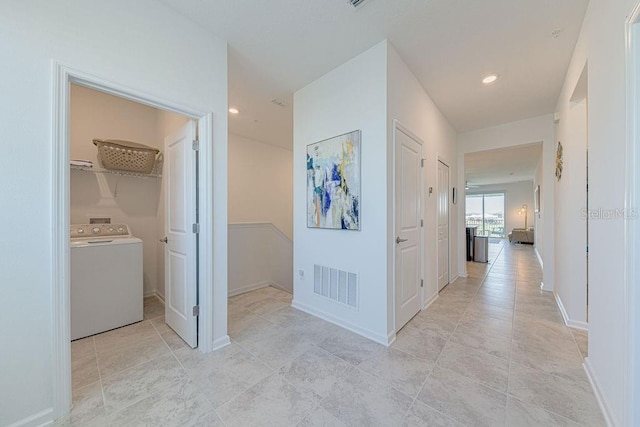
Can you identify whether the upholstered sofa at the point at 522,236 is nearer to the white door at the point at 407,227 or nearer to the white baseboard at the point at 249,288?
the white door at the point at 407,227

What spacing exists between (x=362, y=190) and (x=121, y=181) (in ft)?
10.8

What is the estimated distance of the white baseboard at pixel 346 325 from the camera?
2.20 m

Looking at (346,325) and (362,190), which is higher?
(362,190)

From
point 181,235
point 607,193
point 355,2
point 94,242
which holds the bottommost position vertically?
point 94,242

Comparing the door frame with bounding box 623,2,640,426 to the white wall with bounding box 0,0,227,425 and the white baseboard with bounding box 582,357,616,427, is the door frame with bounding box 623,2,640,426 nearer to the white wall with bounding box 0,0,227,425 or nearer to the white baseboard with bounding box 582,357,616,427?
the white baseboard with bounding box 582,357,616,427

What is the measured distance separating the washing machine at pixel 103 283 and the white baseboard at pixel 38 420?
1172 millimetres

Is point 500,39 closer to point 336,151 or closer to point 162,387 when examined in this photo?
point 336,151

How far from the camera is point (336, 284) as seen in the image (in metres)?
2.60

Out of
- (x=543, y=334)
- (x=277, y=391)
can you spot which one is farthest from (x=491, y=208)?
(x=277, y=391)

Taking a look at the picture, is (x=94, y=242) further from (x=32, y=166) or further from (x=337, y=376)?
(x=337, y=376)

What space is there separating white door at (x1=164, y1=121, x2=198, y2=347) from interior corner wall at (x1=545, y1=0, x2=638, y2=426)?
9.27 feet

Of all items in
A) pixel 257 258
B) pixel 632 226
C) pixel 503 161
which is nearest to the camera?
pixel 632 226

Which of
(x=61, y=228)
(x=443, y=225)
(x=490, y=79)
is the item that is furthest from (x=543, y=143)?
(x=61, y=228)

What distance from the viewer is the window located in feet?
38.9
